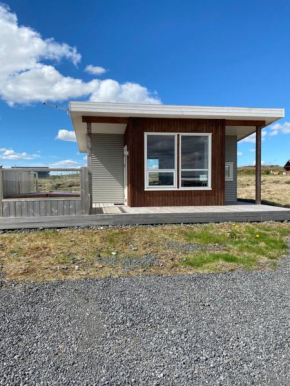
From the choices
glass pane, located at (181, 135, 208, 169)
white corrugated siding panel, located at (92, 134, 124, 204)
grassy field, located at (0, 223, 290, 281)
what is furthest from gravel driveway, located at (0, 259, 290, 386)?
white corrugated siding panel, located at (92, 134, 124, 204)

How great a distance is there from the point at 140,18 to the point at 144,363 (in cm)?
1083

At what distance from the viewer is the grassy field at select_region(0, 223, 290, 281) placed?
3.85 metres

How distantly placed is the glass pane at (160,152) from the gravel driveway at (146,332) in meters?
4.83

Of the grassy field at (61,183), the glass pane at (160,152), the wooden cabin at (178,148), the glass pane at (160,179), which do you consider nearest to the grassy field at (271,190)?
the wooden cabin at (178,148)

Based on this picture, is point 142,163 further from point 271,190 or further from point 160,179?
point 271,190

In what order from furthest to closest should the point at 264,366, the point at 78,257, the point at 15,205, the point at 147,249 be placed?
the point at 15,205
the point at 147,249
the point at 78,257
the point at 264,366

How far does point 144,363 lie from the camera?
6.03 ft

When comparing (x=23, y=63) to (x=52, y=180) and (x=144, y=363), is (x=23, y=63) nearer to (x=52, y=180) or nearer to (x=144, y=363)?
(x=52, y=180)

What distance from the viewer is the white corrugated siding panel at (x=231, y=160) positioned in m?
10.4

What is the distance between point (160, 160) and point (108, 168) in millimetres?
2798

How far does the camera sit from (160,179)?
788cm

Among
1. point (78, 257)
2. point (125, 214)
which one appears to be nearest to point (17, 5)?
point (125, 214)

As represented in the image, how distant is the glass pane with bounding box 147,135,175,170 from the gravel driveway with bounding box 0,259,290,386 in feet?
15.8

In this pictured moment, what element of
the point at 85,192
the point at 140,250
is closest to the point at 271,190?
the point at 85,192
